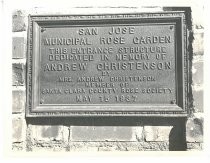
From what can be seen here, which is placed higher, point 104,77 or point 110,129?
point 104,77

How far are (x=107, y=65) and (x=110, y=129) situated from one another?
55 cm

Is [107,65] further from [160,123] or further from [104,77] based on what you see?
[160,123]

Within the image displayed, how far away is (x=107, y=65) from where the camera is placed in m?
3.39

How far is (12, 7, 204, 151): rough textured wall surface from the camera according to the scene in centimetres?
327

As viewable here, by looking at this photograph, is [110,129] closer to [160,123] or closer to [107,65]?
[160,123]

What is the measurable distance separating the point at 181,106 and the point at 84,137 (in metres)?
0.86

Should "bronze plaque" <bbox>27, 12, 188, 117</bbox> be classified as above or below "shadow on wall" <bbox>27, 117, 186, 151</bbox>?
above

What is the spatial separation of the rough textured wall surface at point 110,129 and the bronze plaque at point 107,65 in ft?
0.25

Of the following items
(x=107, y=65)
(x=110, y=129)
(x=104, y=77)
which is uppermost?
(x=107, y=65)

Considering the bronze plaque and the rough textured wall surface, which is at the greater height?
the bronze plaque

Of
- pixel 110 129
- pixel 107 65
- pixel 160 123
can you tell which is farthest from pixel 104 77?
pixel 160 123

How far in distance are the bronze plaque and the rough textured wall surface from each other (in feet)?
0.25

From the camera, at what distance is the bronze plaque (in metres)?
3.32
